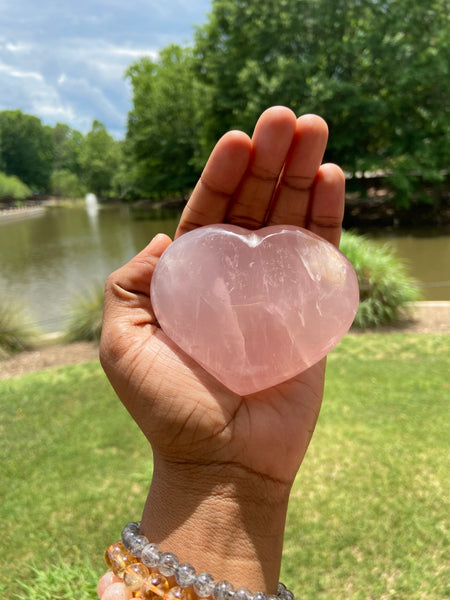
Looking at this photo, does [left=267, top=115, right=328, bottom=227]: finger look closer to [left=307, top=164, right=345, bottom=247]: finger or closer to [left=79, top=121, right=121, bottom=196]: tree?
[left=307, top=164, right=345, bottom=247]: finger

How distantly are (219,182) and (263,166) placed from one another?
7.0 inches

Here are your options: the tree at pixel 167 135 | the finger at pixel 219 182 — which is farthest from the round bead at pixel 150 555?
the tree at pixel 167 135

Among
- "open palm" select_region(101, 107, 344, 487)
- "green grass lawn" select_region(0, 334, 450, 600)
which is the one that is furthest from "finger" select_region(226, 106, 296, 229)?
"green grass lawn" select_region(0, 334, 450, 600)

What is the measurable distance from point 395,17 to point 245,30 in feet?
16.4

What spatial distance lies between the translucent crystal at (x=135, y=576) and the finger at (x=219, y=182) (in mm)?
1233

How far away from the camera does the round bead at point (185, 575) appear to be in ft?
4.44

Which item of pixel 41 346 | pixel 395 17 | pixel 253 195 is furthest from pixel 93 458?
pixel 395 17

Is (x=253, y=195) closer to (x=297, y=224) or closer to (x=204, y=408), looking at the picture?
(x=297, y=224)

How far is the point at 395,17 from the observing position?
14.3 metres

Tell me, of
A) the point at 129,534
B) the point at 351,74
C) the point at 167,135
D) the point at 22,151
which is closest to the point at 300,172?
the point at 129,534

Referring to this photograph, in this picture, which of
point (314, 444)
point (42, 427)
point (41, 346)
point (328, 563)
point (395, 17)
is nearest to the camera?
point (328, 563)

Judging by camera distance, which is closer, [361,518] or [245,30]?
[361,518]

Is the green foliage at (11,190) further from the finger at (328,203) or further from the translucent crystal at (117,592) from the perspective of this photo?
the translucent crystal at (117,592)

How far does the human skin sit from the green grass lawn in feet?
4.31
